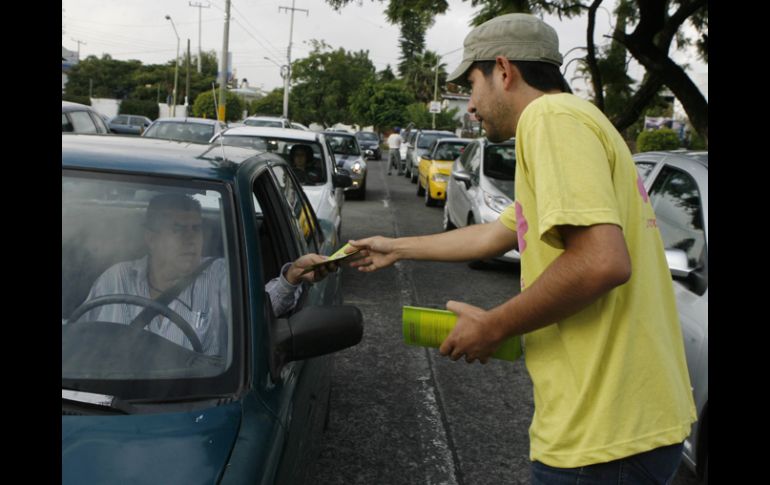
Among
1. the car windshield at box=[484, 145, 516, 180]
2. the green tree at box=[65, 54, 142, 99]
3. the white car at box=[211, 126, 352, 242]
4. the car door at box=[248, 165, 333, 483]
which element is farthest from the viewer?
the green tree at box=[65, 54, 142, 99]

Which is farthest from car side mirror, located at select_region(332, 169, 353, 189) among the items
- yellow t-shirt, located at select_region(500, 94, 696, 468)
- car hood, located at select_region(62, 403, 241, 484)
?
yellow t-shirt, located at select_region(500, 94, 696, 468)

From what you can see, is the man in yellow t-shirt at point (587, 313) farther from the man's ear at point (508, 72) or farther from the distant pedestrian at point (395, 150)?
the distant pedestrian at point (395, 150)

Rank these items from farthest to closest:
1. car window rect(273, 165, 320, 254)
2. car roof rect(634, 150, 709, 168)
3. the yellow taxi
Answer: the yellow taxi
car roof rect(634, 150, 709, 168)
car window rect(273, 165, 320, 254)

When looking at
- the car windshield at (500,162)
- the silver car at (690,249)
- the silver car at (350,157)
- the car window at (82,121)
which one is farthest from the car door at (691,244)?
the silver car at (350,157)

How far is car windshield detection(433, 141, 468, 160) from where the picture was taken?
17.0 m

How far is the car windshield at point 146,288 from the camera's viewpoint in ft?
6.94

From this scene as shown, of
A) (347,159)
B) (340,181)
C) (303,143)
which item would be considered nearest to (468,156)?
→ (340,181)

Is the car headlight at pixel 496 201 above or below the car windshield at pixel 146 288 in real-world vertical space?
below

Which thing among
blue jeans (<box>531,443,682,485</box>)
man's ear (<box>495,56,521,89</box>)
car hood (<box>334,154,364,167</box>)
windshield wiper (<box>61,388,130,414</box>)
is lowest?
car hood (<box>334,154,364,167</box>)

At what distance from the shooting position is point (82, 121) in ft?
37.5

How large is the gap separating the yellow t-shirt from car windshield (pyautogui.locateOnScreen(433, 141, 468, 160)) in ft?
50.3

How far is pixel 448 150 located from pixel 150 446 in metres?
15.7

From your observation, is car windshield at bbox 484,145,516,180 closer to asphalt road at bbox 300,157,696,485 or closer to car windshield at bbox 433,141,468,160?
asphalt road at bbox 300,157,696,485

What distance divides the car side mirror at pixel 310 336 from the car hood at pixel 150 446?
1.00 ft
